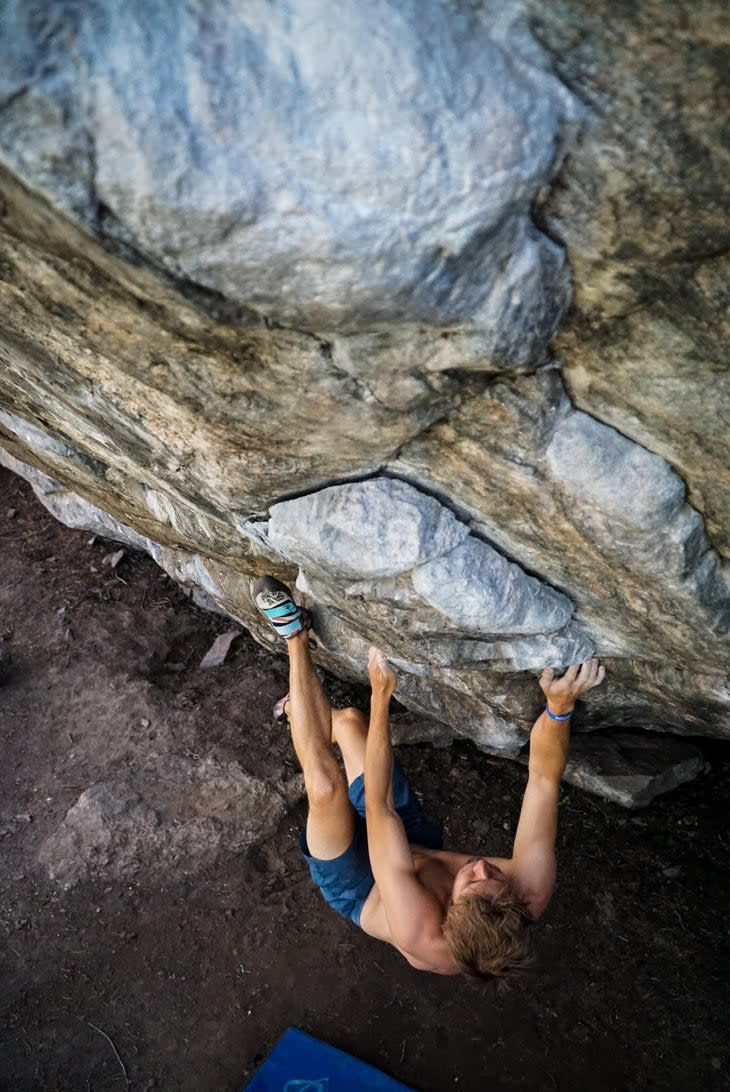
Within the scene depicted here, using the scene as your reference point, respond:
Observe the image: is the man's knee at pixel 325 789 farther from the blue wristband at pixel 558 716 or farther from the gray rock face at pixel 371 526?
the gray rock face at pixel 371 526

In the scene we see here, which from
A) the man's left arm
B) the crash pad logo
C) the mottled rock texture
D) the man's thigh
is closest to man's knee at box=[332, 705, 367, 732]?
the man's thigh

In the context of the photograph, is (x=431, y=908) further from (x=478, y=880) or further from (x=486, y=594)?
(x=486, y=594)

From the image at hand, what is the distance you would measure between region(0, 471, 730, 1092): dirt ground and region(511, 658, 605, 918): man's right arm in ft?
4.79

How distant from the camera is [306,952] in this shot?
5684mm

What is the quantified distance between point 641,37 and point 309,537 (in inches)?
94.2

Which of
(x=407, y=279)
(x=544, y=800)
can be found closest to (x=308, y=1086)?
(x=544, y=800)

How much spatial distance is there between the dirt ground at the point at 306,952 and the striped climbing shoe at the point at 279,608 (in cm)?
196

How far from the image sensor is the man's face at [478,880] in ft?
13.1

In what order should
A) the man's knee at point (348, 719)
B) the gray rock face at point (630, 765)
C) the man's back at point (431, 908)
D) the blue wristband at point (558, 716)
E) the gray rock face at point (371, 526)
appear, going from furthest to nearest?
1. the gray rock face at point (630, 765)
2. the man's knee at point (348, 719)
3. the blue wristband at point (558, 716)
4. the man's back at point (431, 908)
5. the gray rock face at point (371, 526)

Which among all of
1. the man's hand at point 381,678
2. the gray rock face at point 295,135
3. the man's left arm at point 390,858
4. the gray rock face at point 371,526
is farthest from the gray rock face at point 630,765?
the gray rock face at point 295,135

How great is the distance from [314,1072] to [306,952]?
77 centimetres

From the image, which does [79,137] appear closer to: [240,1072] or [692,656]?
[692,656]

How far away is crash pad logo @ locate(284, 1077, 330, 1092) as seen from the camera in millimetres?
4953

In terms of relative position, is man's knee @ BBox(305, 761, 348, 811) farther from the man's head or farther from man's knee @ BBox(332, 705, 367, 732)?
the man's head
